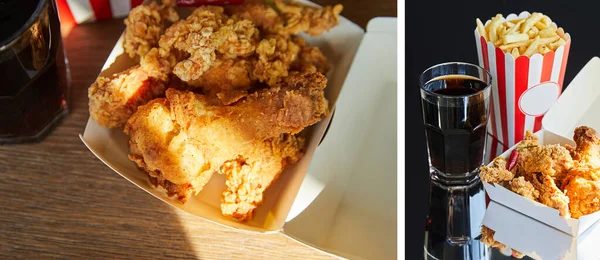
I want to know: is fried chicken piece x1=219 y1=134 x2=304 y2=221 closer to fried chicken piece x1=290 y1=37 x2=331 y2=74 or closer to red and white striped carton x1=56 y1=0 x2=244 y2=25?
fried chicken piece x1=290 y1=37 x2=331 y2=74

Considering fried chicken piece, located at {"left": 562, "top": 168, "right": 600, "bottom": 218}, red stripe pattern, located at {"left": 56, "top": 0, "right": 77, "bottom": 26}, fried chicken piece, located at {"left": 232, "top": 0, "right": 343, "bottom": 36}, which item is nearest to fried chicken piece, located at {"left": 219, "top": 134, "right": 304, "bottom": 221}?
fried chicken piece, located at {"left": 232, "top": 0, "right": 343, "bottom": 36}

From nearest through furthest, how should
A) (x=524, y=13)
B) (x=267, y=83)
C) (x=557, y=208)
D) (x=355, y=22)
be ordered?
(x=557, y=208) < (x=524, y=13) < (x=267, y=83) < (x=355, y=22)

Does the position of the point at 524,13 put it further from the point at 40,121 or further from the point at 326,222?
the point at 40,121

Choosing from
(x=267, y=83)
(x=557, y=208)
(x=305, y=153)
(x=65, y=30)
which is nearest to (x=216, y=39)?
(x=267, y=83)

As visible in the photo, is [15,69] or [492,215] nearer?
[492,215]

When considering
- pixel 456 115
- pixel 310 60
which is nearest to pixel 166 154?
pixel 310 60

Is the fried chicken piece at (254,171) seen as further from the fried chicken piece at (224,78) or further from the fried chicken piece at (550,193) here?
the fried chicken piece at (550,193)

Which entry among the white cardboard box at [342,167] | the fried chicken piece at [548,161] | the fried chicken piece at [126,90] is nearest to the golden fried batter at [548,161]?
the fried chicken piece at [548,161]
